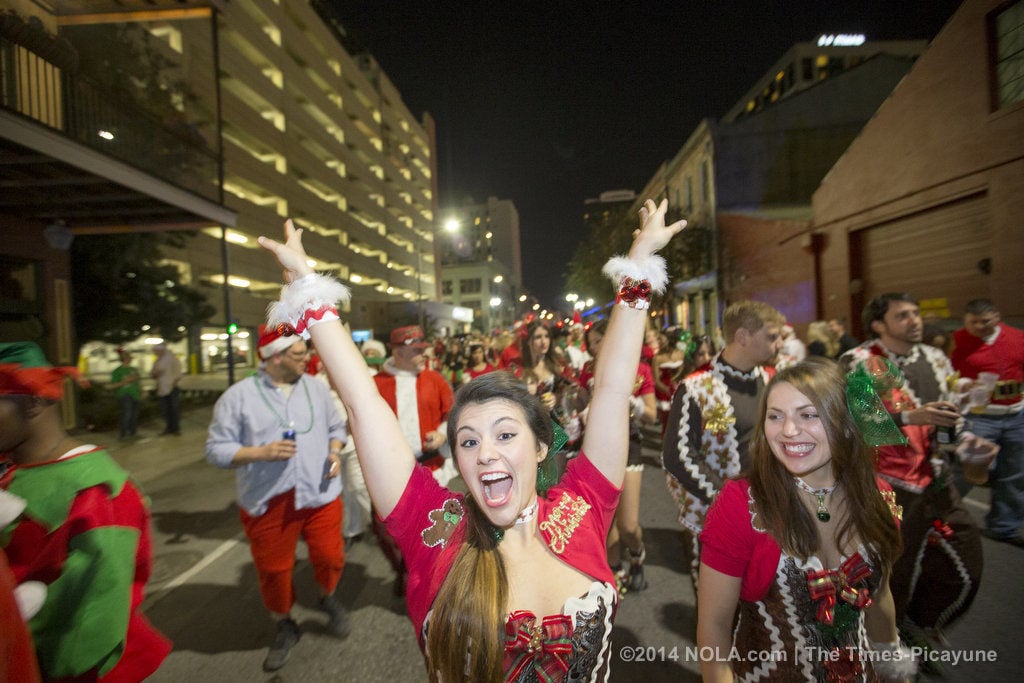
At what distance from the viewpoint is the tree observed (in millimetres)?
13203

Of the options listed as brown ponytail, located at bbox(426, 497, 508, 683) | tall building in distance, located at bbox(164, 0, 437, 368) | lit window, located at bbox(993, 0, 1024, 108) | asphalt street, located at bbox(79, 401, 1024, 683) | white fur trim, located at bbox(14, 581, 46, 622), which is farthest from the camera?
tall building in distance, located at bbox(164, 0, 437, 368)

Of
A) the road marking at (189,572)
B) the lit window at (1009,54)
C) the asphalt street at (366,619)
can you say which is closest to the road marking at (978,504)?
the asphalt street at (366,619)

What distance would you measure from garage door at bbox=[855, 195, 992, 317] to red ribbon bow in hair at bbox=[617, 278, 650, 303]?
1115 centimetres

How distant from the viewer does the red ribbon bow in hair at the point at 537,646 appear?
4.53 ft

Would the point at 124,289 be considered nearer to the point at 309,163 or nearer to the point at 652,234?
the point at 652,234

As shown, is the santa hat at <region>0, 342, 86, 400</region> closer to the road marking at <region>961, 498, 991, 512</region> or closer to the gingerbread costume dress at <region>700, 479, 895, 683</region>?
the gingerbread costume dress at <region>700, 479, 895, 683</region>

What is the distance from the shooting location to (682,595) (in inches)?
154

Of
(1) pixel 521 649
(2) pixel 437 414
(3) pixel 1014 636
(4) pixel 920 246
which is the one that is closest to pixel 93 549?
(1) pixel 521 649

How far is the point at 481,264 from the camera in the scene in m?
87.2

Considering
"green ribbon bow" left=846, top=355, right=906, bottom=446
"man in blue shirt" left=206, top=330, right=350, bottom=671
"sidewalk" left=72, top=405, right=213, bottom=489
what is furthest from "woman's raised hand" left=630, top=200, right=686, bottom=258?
"sidewalk" left=72, top=405, right=213, bottom=489

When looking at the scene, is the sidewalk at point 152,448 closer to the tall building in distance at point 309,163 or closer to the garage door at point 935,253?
the tall building in distance at point 309,163

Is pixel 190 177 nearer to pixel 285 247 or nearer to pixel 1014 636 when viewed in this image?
pixel 285 247

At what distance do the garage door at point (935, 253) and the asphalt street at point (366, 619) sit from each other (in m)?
6.14

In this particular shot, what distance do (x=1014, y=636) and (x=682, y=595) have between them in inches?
76.8
